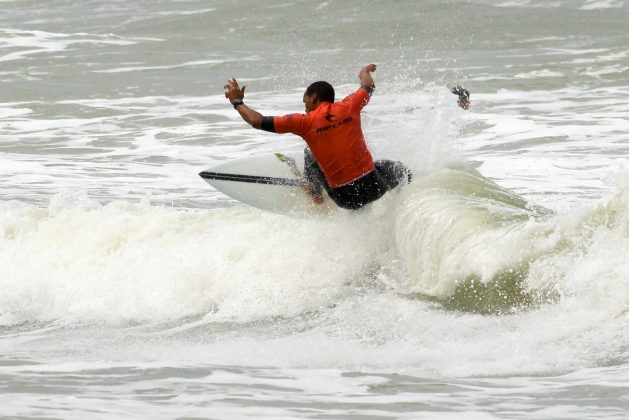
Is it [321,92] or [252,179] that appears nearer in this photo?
[321,92]

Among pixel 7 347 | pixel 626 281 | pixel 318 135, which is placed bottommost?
pixel 7 347

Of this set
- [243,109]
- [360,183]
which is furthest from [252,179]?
[243,109]

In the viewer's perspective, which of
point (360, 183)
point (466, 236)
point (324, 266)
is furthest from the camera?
point (324, 266)

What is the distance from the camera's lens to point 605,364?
249 inches

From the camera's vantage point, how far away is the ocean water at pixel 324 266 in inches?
243

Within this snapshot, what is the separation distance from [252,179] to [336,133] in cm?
136

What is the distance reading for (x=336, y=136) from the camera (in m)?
8.95

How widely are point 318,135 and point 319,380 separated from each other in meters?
2.90

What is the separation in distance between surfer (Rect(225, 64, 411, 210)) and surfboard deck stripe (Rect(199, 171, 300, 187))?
457 millimetres

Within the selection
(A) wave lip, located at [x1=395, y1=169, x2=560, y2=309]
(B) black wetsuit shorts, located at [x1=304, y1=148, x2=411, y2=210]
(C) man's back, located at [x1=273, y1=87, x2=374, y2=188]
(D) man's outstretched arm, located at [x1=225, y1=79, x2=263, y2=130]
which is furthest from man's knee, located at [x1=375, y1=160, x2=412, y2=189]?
(D) man's outstretched arm, located at [x1=225, y1=79, x2=263, y2=130]

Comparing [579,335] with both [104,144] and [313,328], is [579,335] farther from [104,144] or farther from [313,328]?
[104,144]

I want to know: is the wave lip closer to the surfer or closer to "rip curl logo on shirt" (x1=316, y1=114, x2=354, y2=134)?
the surfer

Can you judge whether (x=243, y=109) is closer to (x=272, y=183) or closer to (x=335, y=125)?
(x=335, y=125)

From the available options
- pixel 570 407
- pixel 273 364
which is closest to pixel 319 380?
pixel 273 364
